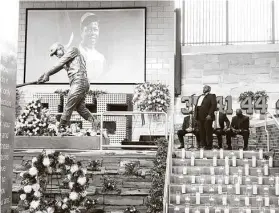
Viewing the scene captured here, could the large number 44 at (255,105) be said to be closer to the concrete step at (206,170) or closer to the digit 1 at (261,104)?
the digit 1 at (261,104)

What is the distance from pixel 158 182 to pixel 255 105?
6.97 metres

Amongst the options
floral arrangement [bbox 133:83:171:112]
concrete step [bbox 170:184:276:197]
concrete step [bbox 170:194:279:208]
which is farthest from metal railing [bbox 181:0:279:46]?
concrete step [bbox 170:194:279:208]

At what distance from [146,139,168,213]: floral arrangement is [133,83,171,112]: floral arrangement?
11.7ft

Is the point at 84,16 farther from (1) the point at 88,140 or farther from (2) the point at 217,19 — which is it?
(1) the point at 88,140

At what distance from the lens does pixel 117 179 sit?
10.1 metres

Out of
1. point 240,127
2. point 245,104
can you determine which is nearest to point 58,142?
point 240,127

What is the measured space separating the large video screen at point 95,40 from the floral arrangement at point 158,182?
6.64 meters

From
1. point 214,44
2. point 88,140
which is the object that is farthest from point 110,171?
point 214,44

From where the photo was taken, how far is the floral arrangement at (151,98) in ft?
47.3

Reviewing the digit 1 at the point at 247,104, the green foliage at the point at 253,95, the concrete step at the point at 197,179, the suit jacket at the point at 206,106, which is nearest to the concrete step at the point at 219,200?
the concrete step at the point at 197,179

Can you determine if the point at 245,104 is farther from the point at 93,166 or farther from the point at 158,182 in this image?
the point at 158,182

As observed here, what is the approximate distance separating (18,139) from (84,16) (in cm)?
703

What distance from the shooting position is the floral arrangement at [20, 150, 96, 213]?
7.29 m

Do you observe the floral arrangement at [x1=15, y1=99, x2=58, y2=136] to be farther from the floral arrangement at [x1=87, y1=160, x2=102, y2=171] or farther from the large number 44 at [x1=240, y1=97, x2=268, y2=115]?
the large number 44 at [x1=240, y1=97, x2=268, y2=115]
